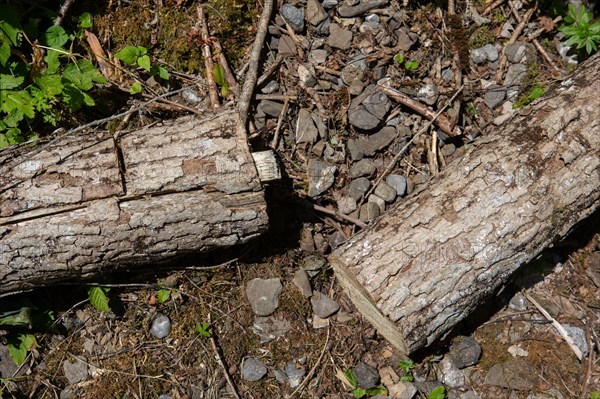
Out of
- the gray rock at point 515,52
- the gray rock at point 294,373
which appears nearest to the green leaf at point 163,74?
the gray rock at point 294,373

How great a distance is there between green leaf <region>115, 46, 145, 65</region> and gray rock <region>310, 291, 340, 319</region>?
1.76 metres

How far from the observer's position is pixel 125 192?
10.0ft

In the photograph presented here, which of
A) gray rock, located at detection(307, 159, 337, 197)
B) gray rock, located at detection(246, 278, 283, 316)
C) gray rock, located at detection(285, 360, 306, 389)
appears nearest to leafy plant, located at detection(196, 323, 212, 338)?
gray rock, located at detection(246, 278, 283, 316)

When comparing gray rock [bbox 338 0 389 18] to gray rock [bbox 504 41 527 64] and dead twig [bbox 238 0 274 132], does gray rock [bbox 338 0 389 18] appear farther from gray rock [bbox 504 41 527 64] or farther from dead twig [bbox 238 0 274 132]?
gray rock [bbox 504 41 527 64]

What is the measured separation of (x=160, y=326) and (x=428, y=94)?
2154 mm

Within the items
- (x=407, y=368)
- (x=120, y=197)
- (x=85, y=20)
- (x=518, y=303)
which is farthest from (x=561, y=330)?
(x=85, y=20)

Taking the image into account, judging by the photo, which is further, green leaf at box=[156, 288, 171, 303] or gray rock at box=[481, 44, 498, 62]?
gray rock at box=[481, 44, 498, 62]

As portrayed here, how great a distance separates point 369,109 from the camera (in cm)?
384

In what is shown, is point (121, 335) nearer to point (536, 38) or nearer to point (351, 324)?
point (351, 324)

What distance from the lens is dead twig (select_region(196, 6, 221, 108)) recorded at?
3775 millimetres

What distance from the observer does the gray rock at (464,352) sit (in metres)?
3.62

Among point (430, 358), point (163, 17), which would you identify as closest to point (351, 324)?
point (430, 358)

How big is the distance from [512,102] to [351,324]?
1757 millimetres

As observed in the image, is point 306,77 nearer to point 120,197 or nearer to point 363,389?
point 120,197
